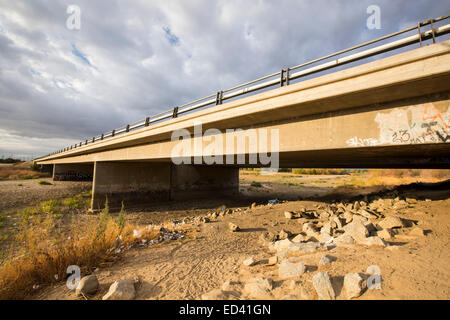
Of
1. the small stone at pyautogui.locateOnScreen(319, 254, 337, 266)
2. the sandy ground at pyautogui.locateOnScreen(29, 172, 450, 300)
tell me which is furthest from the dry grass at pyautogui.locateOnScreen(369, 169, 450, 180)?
the small stone at pyautogui.locateOnScreen(319, 254, 337, 266)

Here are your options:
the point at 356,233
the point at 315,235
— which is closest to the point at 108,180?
the point at 315,235

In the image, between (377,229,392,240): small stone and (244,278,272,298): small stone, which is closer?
(244,278,272,298): small stone

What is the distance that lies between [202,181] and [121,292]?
16749 millimetres

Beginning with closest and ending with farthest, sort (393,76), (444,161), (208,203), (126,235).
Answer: (393,76) → (126,235) → (444,161) → (208,203)

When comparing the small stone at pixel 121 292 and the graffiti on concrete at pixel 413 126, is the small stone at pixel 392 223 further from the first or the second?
the small stone at pixel 121 292

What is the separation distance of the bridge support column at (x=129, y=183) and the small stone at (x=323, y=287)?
1567cm

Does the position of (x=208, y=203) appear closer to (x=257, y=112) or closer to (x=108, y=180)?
(x=108, y=180)

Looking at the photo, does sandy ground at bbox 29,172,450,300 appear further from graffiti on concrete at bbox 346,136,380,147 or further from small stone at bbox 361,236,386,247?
graffiti on concrete at bbox 346,136,380,147

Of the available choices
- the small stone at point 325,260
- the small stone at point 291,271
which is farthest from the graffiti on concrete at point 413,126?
the small stone at point 291,271

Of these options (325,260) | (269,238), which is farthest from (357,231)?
(269,238)

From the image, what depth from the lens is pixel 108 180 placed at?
15.5 m

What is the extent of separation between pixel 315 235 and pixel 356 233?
1.22 m

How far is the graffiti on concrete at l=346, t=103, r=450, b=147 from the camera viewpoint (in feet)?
12.7

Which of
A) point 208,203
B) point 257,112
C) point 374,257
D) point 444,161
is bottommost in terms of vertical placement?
point 208,203
